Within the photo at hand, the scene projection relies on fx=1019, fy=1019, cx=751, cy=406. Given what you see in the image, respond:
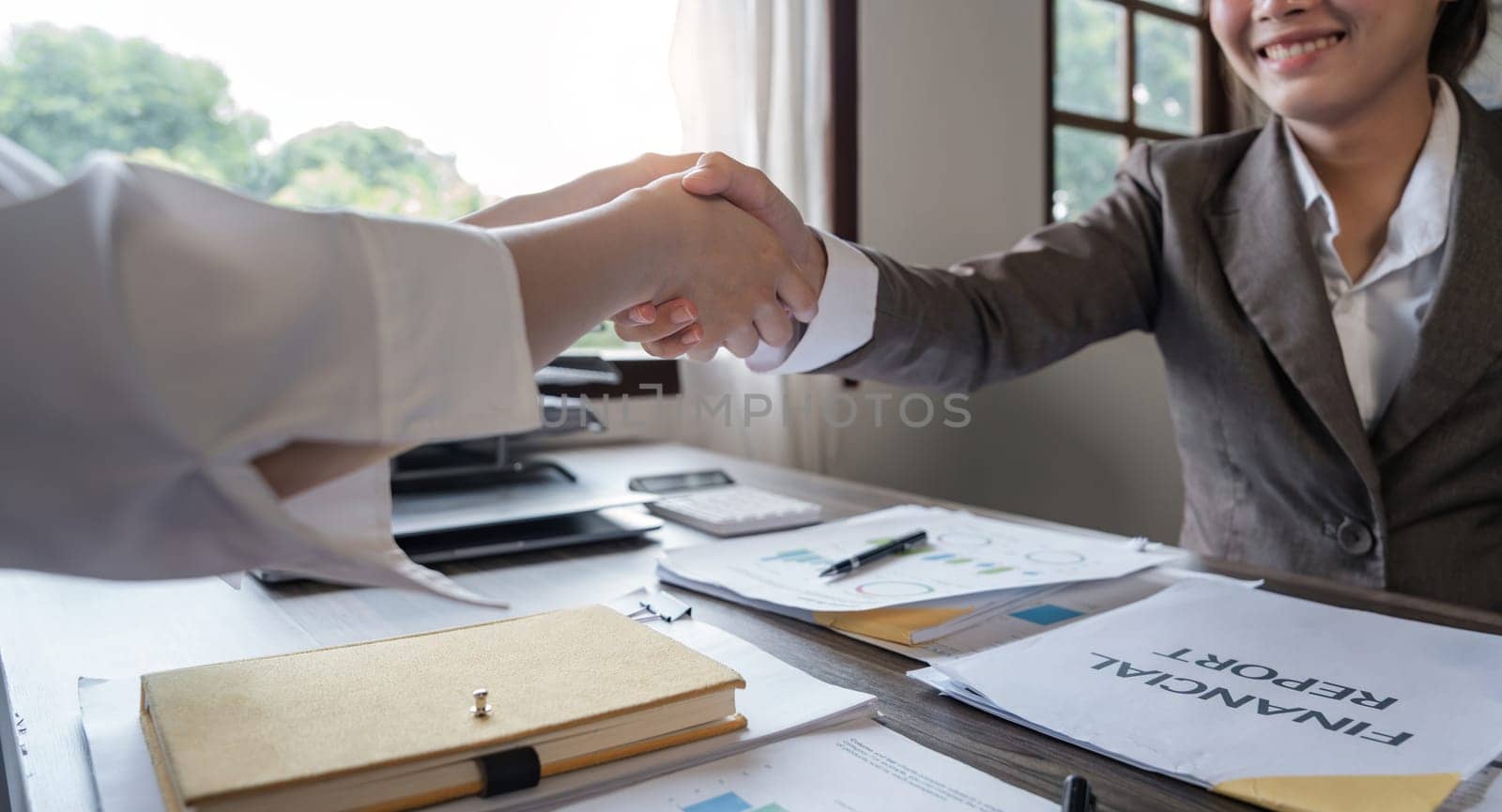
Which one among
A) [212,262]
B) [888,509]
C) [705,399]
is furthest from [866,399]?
[212,262]

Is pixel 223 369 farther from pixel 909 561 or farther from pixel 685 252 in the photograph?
pixel 909 561

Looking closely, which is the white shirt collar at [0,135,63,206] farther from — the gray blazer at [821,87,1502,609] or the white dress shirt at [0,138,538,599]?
the gray blazer at [821,87,1502,609]

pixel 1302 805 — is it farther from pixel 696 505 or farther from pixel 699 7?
pixel 699 7

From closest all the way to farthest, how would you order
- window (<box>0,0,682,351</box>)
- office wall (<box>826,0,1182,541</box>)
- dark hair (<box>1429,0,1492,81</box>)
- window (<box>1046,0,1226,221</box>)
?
dark hair (<box>1429,0,1492,81</box>)
window (<box>0,0,682,351</box>)
office wall (<box>826,0,1182,541</box>)
window (<box>1046,0,1226,221</box>)

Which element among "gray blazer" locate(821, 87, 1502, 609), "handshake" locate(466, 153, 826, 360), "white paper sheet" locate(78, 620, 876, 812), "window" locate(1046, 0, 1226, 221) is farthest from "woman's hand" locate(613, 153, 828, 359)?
"window" locate(1046, 0, 1226, 221)

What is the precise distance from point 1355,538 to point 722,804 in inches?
32.9

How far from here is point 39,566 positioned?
0.42 metres

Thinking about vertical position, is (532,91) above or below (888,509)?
above

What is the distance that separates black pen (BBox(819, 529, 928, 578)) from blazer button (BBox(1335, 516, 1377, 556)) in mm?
432

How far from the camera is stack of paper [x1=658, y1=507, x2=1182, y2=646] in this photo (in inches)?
28.7

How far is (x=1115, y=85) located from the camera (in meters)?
2.68

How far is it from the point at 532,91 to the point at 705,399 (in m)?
0.62

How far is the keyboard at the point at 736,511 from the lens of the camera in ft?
3.43

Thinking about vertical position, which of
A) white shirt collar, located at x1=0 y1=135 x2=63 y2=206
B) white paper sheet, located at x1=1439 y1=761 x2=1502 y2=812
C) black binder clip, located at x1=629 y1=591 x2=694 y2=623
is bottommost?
white paper sheet, located at x1=1439 y1=761 x2=1502 y2=812
